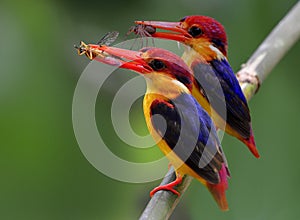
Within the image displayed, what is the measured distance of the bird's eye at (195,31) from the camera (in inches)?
66.2

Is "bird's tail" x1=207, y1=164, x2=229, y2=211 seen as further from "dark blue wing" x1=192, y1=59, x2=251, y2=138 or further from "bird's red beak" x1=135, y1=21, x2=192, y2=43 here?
"bird's red beak" x1=135, y1=21, x2=192, y2=43

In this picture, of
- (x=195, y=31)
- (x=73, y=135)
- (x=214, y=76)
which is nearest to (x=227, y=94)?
(x=214, y=76)

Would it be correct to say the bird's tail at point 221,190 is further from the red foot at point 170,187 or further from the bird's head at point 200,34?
the bird's head at point 200,34

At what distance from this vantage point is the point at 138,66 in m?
1.54

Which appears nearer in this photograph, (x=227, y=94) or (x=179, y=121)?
(x=179, y=121)

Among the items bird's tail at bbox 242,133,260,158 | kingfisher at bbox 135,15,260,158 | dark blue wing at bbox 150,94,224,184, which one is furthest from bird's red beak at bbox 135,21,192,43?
bird's tail at bbox 242,133,260,158

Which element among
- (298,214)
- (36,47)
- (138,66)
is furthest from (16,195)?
(298,214)

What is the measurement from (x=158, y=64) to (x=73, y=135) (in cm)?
51

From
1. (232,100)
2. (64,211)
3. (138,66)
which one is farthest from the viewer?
(64,211)

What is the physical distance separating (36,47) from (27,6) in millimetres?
157

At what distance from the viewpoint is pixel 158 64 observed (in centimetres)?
156

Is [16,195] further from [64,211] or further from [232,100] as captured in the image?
[232,100]

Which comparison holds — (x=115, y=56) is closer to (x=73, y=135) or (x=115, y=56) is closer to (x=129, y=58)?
(x=129, y=58)

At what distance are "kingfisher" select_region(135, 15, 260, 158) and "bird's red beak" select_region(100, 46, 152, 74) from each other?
0.12 m
